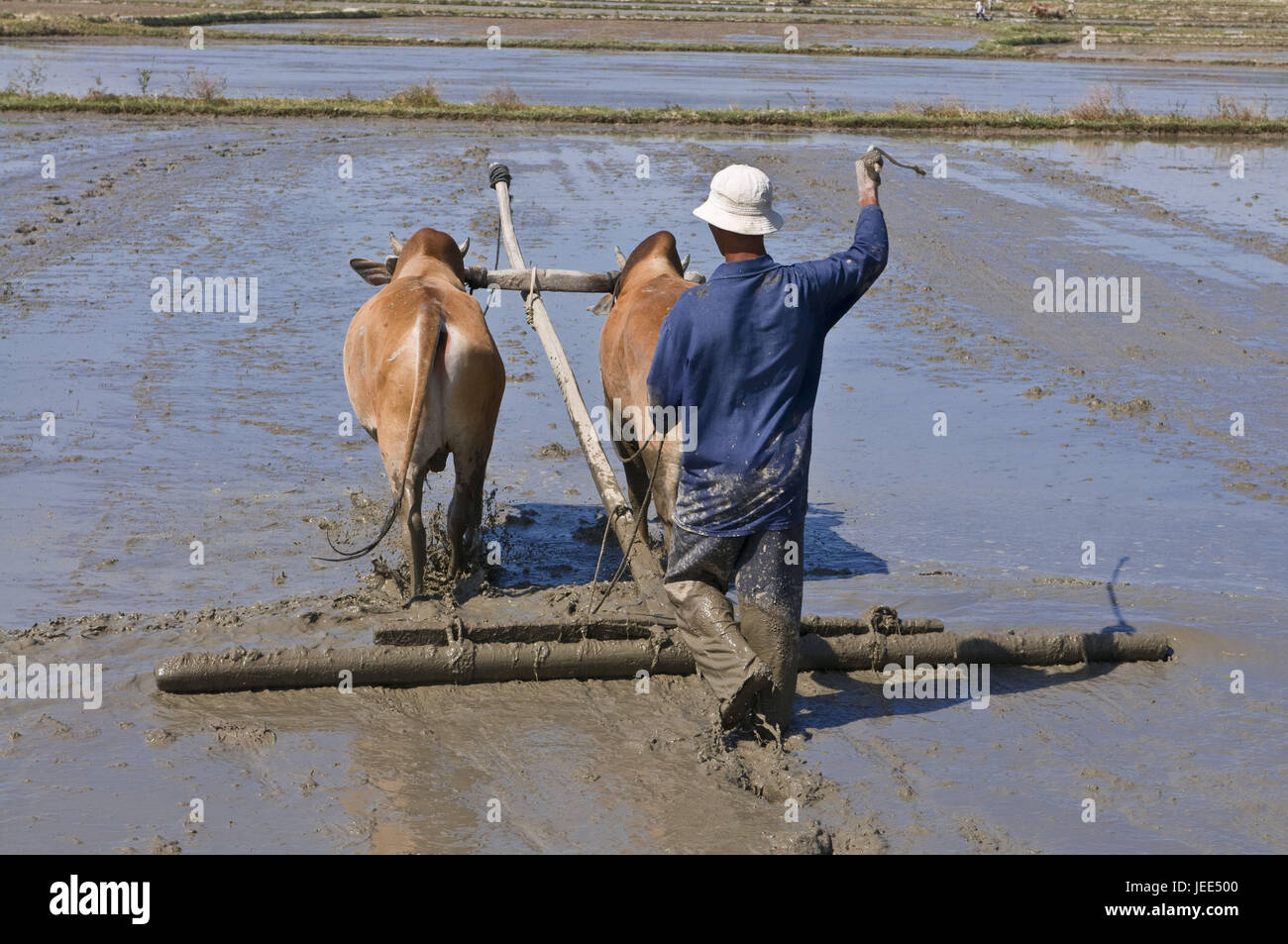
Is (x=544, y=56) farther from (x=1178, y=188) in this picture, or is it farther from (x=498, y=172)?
(x=498, y=172)

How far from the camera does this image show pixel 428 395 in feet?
19.0

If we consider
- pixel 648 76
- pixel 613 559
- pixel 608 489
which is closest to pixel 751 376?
pixel 608 489

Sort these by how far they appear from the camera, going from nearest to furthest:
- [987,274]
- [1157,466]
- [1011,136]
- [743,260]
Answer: [743,260] → [1157,466] → [987,274] → [1011,136]

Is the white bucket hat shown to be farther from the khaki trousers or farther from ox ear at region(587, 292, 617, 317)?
ox ear at region(587, 292, 617, 317)

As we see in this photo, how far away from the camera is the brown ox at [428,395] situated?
576 centimetres

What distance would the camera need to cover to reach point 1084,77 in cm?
3541

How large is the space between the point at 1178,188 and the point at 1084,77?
1856 centimetres

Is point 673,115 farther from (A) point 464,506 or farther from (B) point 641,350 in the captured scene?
(A) point 464,506

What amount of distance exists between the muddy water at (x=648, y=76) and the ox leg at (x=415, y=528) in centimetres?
2115

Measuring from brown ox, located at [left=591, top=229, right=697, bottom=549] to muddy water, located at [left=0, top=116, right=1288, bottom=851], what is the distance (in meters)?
0.57

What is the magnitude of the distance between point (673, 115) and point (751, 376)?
20.5 m

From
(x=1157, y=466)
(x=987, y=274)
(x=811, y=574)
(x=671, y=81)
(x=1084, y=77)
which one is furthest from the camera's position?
(x=1084, y=77)

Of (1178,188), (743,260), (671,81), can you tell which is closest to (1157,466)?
(743,260)
